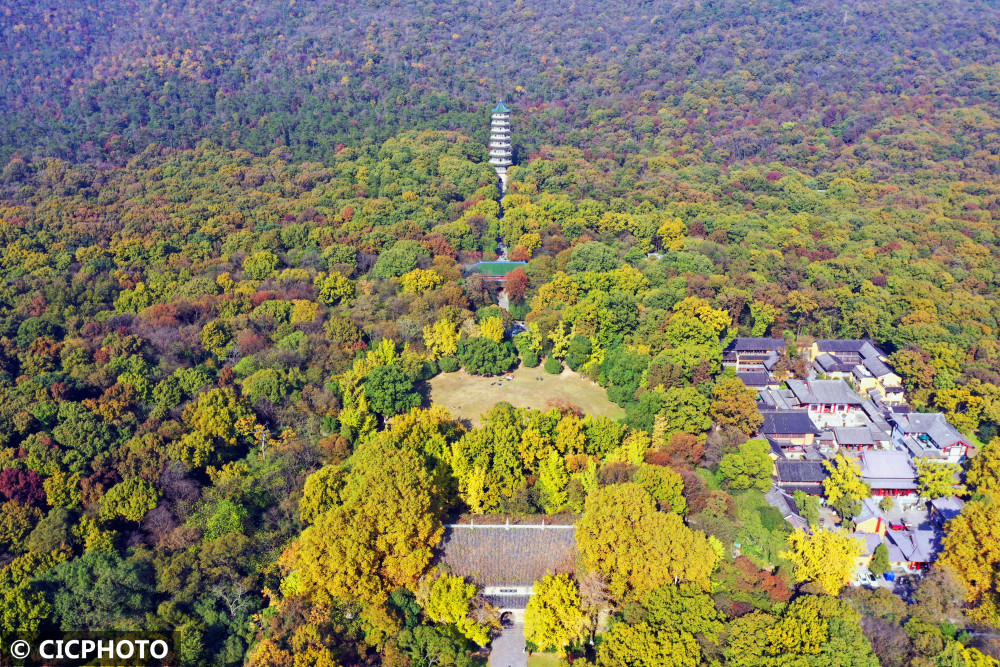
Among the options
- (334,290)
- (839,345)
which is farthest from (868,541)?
(334,290)

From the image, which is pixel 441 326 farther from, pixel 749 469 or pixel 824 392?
pixel 824 392

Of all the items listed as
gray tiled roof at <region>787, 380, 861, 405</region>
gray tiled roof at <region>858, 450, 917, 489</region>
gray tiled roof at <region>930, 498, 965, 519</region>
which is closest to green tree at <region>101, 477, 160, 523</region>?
gray tiled roof at <region>858, 450, 917, 489</region>

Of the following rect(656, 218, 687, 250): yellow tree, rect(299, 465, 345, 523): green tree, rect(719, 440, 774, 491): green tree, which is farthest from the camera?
rect(656, 218, 687, 250): yellow tree

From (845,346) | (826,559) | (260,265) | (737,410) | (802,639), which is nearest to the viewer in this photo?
(802,639)

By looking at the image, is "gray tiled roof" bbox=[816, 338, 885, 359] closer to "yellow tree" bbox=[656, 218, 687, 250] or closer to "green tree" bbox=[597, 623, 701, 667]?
"yellow tree" bbox=[656, 218, 687, 250]

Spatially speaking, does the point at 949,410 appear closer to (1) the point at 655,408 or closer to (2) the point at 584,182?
(1) the point at 655,408

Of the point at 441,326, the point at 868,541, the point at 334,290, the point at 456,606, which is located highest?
the point at 334,290

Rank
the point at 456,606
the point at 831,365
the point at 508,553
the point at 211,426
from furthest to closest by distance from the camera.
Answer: the point at 831,365
the point at 211,426
the point at 508,553
the point at 456,606

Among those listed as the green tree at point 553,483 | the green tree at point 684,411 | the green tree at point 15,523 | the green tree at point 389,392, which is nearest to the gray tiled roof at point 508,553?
the green tree at point 553,483

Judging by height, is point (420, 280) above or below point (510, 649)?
above
